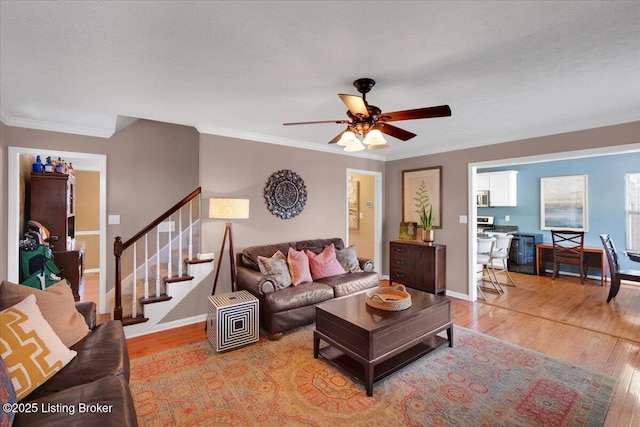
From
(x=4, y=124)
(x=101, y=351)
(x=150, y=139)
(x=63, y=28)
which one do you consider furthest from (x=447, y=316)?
(x=4, y=124)

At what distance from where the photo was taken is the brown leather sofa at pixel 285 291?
3.10m

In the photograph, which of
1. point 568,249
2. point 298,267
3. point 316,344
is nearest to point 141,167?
point 298,267

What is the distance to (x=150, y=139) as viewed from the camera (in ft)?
14.3

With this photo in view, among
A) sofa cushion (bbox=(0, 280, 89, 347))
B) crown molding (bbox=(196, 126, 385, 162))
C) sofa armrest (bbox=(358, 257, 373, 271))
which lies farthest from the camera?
sofa armrest (bbox=(358, 257, 373, 271))

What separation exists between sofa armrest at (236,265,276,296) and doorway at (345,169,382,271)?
2427mm

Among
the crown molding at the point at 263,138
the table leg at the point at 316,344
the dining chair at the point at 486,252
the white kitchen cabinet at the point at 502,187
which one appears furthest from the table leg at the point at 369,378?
the white kitchen cabinet at the point at 502,187

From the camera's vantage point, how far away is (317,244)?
4.47 metres

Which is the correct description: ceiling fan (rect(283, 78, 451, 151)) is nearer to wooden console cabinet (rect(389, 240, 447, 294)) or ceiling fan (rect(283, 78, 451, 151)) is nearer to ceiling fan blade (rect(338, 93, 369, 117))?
ceiling fan blade (rect(338, 93, 369, 117))

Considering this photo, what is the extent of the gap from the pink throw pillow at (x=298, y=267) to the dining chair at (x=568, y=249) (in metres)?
4.87

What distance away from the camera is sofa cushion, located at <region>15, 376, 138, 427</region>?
1222mm

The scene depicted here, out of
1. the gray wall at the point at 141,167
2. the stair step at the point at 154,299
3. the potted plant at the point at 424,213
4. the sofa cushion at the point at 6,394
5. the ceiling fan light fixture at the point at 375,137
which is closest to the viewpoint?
the sofa cushion at the point at 6,394

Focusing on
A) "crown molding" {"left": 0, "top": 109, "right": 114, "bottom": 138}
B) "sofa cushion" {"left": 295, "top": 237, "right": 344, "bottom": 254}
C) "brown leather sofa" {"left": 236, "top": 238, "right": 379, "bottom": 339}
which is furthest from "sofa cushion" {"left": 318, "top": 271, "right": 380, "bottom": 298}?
"crown molding" {"left": 0, "top": 109, "right": 114, "bottom": 138}

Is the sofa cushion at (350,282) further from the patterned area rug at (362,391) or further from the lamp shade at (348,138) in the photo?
the lamp shade at (348,138)

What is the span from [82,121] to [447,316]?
457 cm
